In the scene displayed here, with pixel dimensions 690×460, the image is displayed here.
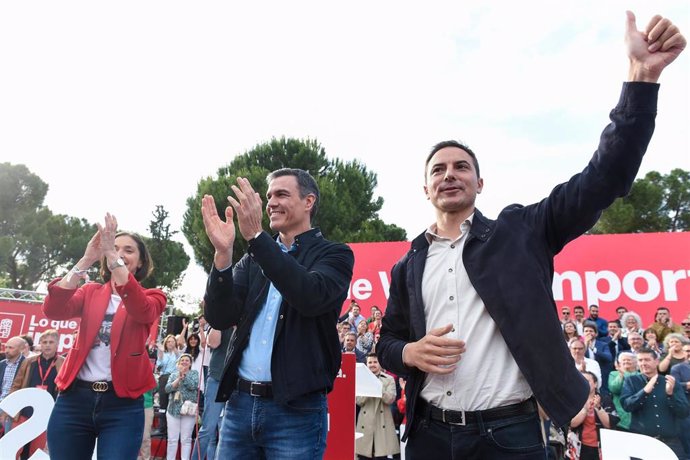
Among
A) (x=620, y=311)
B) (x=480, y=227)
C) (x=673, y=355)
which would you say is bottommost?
(x=673, y=355)

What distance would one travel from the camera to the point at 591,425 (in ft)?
20.6

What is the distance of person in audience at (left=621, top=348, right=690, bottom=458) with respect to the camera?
579 centimetres

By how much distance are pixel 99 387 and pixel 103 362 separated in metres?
0.15

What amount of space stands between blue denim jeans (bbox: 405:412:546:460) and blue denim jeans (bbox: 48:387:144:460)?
182 cm

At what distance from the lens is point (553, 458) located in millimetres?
6254

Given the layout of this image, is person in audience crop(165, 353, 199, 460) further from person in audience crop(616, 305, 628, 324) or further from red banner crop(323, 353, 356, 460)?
person in audience crop(616, 305, 628, 324)

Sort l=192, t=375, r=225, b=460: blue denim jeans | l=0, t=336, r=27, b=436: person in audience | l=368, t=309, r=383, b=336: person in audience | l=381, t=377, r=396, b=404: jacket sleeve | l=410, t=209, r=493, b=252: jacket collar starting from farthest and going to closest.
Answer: l=368, t=309, r=383, b=336: person in audience
l=0, t=336, r=27, b=436: person in audience
l=381, t=377, r=396, b=404: jacket sleeve
l=192, t=375, r=225, b=460: blue denim jeans
l=410, t=209, r=493, b=252: jacket collar

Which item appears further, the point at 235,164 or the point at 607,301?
the point at 235,164

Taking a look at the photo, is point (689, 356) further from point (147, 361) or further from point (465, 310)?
point (147, 361)

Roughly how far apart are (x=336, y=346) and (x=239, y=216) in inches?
29.9

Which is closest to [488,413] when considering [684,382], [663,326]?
[684,382]

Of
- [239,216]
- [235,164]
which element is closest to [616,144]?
[239,216]

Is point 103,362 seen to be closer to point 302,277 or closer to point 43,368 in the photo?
point 302,277

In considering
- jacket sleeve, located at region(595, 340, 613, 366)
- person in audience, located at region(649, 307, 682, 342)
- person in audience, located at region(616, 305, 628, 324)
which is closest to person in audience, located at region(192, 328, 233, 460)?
jacket sleeve, located at region(595, 340, 613, 366)
